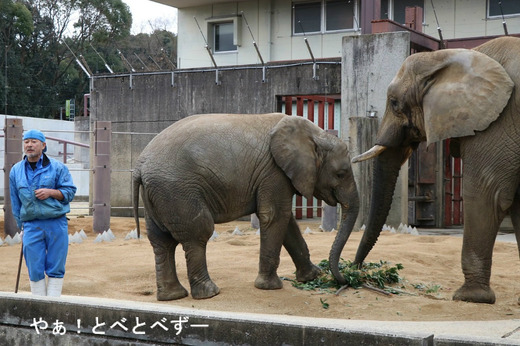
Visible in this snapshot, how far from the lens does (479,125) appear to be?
23.8 ft

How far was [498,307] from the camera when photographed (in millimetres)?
7285

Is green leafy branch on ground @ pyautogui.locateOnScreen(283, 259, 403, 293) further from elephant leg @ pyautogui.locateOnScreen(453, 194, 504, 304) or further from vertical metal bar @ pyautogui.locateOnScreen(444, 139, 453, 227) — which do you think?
vertical metal bar @ pyautogui.locateOnScreen(444, 139, 453, 227)

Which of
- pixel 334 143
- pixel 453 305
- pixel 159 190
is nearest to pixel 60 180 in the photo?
pixel 159 190

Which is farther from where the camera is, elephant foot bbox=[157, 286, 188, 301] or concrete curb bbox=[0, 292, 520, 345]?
elephant foot bbox=[157, 286, 188, 301]

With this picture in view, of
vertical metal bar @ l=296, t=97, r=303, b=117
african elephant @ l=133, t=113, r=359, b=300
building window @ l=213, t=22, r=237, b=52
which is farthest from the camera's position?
→ building window @ l=213, t=22, r=237, b=52

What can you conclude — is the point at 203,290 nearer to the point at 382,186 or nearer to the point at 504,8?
the point at 382,186

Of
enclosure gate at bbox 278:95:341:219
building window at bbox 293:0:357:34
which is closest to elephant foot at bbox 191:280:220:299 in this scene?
enclosure gate at bbox 278:95:341:219

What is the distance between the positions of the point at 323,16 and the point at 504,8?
5257mm

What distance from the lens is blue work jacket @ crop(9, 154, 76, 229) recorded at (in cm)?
727

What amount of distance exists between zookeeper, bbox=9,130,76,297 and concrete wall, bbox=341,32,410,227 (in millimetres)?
7544

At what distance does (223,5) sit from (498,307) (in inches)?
759

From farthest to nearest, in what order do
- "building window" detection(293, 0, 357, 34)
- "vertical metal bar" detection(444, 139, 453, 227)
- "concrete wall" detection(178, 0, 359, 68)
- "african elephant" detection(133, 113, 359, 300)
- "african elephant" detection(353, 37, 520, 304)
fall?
"concrete wall" detection(178, 0, 359, 68) < "building window" detection(293, 0, 357, 34) < "vertical metal bar" detection(444, 139, 453, 227) < "african elephant" detection(133, 113, 359, 300) < "african elephant" detection(353, 37, 520, 304)

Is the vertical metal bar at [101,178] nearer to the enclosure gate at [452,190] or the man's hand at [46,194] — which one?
the enclosure gate at [452,190]

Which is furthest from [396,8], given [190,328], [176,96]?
[190,328]
